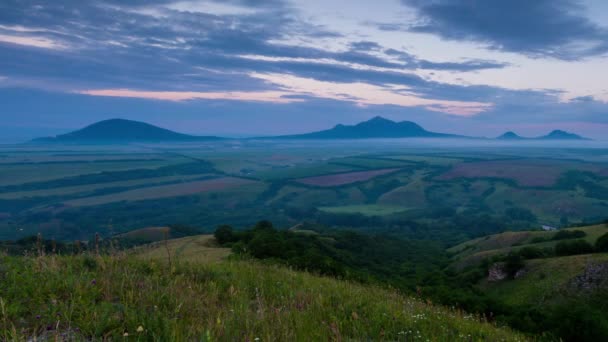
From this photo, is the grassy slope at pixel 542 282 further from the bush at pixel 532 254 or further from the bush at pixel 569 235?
the bush at pixel 569 235

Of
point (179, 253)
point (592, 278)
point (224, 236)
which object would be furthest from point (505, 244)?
point (179, 253)

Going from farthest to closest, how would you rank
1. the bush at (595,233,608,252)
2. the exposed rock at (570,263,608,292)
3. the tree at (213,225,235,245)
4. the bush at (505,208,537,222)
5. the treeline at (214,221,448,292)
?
the bush at (505,208,537,222), the treeline at (214,221,448,292), the bush at (595,233,608,252), the tree at (213,225,235,245), the exposed rock at (570,263,608,292)

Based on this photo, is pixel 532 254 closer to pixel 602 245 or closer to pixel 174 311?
pixel 602 245

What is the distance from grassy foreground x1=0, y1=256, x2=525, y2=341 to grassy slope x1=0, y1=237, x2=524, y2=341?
0.05 ft

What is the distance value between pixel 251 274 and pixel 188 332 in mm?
4740

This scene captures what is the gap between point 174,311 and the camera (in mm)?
5129

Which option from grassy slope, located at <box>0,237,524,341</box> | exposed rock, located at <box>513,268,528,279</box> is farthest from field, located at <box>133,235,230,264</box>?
exposed rock, located at <box>513,268,528,279</box>

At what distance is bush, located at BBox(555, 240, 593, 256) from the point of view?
44531mm

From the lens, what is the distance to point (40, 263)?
7.04 meters

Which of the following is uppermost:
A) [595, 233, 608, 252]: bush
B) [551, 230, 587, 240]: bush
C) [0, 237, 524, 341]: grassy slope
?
[0, 237, 524, 341]: grassy slope

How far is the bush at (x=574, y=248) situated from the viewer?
44.5 meters

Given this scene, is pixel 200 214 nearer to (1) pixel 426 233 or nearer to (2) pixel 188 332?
(1) pixel 426 233

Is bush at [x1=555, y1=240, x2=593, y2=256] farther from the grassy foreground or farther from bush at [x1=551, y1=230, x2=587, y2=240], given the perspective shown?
the grassy foreground

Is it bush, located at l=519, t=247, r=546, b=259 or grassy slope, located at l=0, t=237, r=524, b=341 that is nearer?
grassy slope, located at l=0, t=237, r=524, b=341
